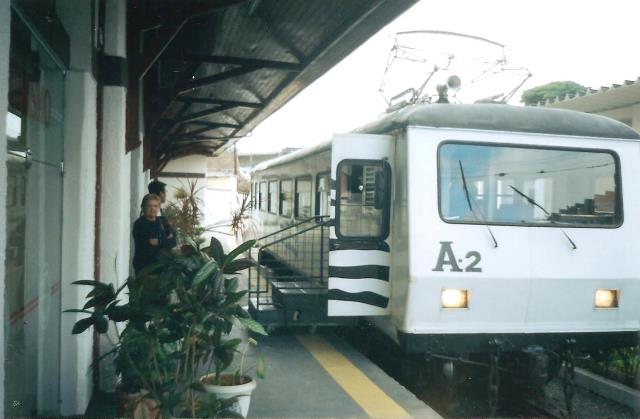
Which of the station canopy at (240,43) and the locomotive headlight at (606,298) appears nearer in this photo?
the station canopy at (240,43)

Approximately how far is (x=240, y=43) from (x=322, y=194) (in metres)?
2.19

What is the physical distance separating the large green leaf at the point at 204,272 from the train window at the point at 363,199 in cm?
230

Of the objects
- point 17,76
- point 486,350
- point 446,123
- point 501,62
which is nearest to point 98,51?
point 17,76

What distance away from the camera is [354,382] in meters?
5.43

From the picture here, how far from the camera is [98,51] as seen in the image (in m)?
4.64

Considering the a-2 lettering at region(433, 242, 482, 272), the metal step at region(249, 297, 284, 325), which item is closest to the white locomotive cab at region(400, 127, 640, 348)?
the a-2 lettering at region(433, 242, 482, 272)

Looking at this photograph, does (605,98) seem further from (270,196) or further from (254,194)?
(254,194)

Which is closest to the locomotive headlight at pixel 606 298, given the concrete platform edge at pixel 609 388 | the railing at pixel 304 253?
the concrete platform edge at pixel 609 388

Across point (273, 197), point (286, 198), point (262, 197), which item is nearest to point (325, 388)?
point (286, 198)

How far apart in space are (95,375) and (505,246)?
135 inches

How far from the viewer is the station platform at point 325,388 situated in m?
4.68

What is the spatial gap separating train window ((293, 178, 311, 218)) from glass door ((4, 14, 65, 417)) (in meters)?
4.74

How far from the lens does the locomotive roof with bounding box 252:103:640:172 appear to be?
546 cm

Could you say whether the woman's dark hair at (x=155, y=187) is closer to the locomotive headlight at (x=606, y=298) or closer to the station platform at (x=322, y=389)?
the station platform at (x=322, y=389)
